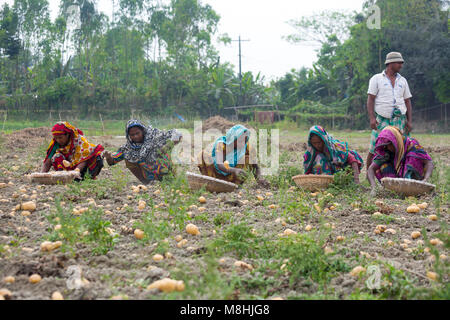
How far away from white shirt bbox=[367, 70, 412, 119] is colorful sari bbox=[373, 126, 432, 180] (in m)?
0.64

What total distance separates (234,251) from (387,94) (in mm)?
3758

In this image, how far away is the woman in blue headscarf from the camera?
209 inches

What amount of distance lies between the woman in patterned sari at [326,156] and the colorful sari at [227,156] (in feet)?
2.58

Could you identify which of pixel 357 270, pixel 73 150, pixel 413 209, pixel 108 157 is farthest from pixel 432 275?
pixel 73 150

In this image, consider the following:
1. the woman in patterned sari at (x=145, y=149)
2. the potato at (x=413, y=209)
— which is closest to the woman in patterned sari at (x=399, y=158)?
the potato at (x=413, y=209)

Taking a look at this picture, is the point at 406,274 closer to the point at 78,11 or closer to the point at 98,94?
the point at 98,94

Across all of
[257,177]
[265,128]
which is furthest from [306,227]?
[265,128]

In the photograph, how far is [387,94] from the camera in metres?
5.67

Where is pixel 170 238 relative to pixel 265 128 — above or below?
below

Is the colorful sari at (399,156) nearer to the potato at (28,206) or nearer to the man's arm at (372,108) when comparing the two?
the man's arm at (372,108)

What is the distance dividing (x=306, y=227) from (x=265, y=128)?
5987mm

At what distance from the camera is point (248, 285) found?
2.28 meters
